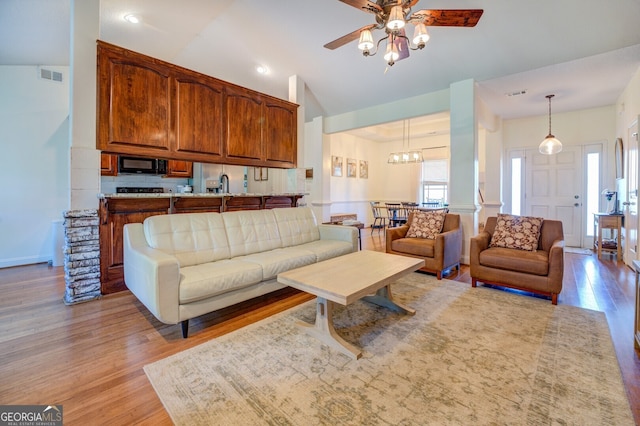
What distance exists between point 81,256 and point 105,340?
4.13 feet

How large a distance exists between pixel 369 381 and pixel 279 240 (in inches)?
84.6

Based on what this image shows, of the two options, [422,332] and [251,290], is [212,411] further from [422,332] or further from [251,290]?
[422,332]

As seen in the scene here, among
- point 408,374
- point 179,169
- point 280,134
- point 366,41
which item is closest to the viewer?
point 408,374

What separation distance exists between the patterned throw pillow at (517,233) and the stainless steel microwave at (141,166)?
585 cm

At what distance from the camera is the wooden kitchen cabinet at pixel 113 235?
3.16 metres

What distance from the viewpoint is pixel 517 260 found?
310 cm

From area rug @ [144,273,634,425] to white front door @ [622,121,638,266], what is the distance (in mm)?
2345

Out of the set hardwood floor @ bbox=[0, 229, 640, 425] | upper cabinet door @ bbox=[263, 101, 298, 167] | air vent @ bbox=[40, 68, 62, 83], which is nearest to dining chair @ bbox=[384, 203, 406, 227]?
upper cabinet door @ bbox=[263, 101, 298, 167]

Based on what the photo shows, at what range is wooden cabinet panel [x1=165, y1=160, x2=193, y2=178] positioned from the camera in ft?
20.0

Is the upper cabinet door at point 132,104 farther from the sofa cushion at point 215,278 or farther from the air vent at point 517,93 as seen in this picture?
the air vent at point 517,93

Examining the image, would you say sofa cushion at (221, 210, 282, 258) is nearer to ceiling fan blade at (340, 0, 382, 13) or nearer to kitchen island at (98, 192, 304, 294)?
kitchen island at (98, 192, 304, 294)

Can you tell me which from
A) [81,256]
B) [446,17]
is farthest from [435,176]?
[81,256]

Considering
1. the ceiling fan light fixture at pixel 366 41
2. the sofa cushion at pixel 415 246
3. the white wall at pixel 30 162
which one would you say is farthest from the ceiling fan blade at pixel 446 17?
the white wall at pixel 30 162

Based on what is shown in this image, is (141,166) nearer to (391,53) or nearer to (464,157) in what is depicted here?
(391,53)
